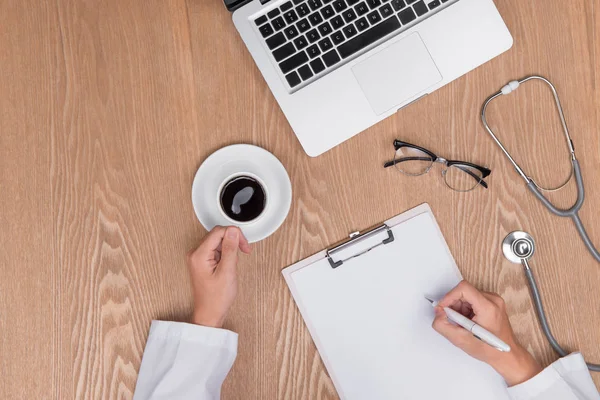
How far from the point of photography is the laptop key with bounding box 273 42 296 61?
3.02ft

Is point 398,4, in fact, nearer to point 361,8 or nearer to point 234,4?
point 361,8

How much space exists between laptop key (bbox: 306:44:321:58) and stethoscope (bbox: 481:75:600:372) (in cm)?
29

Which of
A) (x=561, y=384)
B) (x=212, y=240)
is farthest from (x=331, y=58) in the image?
(x=561, y=384)

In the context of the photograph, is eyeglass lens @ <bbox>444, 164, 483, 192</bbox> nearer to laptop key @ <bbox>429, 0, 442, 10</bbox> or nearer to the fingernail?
laptop key @ <bbox>429, 0, 442, 10</bbox>

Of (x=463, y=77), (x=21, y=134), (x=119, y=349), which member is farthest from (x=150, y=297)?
(x=463, y=77)

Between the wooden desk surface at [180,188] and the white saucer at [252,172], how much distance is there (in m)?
0.03

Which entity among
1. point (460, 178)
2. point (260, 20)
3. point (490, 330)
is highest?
point (260, 20)

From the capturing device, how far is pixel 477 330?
0.88 meters

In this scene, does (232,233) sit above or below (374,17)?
below

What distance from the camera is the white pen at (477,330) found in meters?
0.86

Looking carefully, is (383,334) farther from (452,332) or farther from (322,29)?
(322,29)

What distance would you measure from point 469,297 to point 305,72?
44 centimetres

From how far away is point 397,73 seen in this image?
94cm

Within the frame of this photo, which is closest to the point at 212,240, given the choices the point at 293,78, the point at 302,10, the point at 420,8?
the point at 293,78
